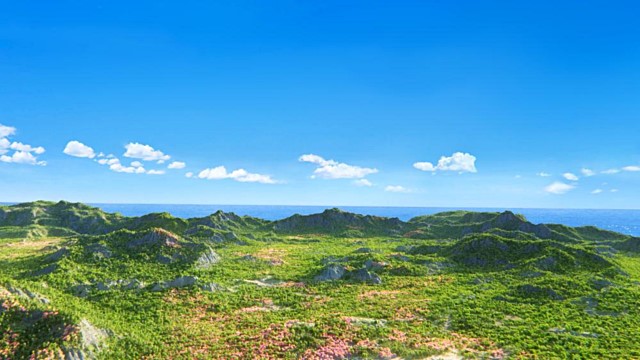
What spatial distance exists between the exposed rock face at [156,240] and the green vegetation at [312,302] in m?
0.28

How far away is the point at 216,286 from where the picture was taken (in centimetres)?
5284

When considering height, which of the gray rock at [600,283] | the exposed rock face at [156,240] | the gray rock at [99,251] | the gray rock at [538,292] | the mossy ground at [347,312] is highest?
the exposed rock face at [156,240]

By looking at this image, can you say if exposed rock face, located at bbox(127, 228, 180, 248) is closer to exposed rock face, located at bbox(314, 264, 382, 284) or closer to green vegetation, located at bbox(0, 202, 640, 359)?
green vegetation, located at bbox(0, 202, 640, 359)

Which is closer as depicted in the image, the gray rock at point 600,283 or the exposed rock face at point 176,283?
the exposed rock face at point 176,283

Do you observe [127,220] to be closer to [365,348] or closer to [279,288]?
[279,288]

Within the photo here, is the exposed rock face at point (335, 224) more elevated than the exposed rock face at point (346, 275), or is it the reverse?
the exposed rock face at point (335, 224)

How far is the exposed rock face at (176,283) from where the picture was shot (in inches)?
1983

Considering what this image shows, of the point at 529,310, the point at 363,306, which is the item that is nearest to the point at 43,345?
the point at 363,306

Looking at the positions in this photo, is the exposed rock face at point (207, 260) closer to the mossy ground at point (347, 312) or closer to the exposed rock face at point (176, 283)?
the mossy ground at point (347, 312)

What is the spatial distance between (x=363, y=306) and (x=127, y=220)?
A: 457 ft

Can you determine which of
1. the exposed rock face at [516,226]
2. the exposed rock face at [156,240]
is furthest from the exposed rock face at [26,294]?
the exposed rock face at [516,226]

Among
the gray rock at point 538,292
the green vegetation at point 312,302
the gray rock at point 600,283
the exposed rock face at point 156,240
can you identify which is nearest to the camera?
the green vegetation at point 312,302

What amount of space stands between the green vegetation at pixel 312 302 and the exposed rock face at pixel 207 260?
307mm

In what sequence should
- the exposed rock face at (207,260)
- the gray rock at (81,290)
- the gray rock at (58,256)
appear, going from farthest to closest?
the exposed rock face at (207,260), the gray rock at (58,256), the gray rock at (81,290)
